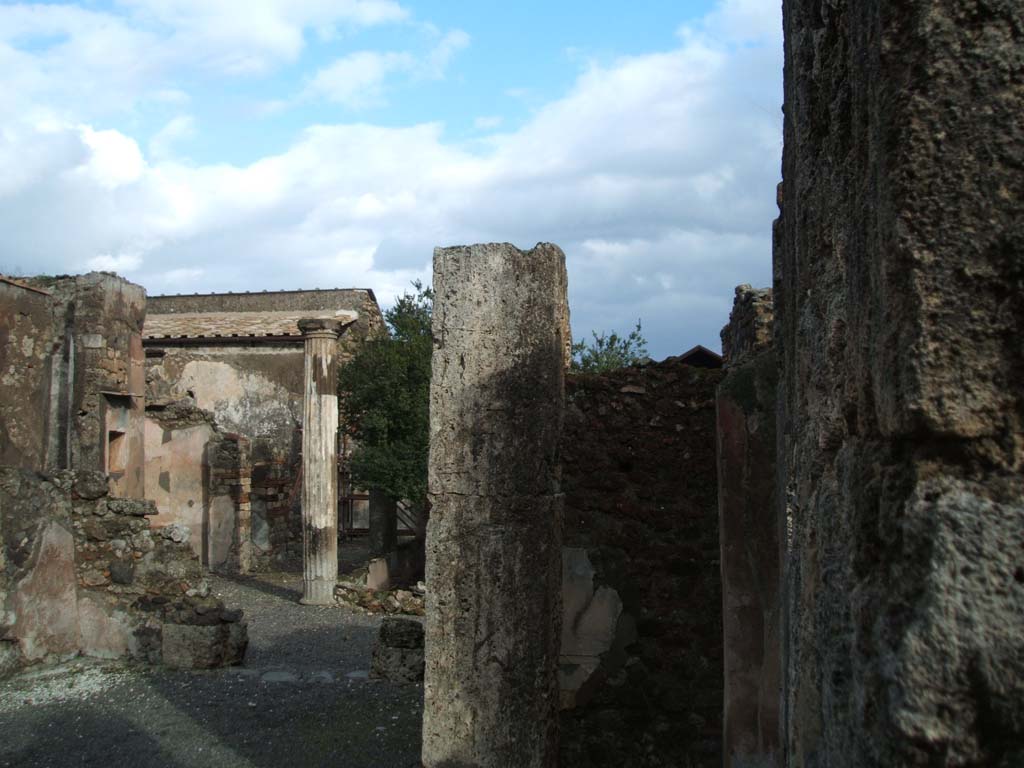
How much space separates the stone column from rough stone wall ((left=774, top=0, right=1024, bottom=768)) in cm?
1224

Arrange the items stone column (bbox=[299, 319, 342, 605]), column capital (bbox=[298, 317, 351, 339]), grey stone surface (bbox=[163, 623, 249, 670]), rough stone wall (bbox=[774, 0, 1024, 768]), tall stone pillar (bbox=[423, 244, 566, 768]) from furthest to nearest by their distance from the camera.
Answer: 1. column capital (bbox=[298, 317, 351, 339])
2. stone column (bbox=[299, 319, 342, 605])
3. grey stone surface (bbox=[163, 623, 249, 670])
4. tall stone pillar (bbox=[423, 244, 566, 768])
5. rough stone wall (bbox=[774, 0, 1024, 768])

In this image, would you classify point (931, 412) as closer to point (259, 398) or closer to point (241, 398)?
point (259, 398)

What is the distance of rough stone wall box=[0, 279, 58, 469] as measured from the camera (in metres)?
11.0

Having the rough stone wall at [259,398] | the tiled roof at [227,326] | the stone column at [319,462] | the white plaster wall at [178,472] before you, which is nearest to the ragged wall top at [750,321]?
the stone column at [319,462]

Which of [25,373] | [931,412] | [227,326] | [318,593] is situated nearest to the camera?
[931,412]

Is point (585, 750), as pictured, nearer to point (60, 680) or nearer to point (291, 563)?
point (60, 680)

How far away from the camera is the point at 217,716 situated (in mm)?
6758

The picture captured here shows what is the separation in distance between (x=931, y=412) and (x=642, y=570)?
3.91 m

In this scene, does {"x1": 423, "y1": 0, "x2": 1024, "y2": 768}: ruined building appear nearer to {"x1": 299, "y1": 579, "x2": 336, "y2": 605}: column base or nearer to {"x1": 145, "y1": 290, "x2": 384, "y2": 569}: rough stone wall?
{"x1": 299, "y1": 579, "x2": 336, "y2": 605}: column base

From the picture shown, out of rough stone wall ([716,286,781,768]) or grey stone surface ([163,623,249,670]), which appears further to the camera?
grey stone surface ([163,623,249,670])

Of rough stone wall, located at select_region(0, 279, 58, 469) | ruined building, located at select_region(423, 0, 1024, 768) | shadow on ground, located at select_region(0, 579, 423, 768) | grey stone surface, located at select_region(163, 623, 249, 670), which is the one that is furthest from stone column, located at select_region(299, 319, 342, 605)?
ruined building, located at select_region(423, 0, 1024, 768)

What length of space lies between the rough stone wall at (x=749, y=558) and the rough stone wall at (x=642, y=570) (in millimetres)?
237

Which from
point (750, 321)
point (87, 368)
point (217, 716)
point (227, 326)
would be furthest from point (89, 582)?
point (227, 326)

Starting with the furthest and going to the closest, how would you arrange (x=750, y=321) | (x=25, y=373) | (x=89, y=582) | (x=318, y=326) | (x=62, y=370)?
(x=318, y=326), (x=62, y=370), (x=25, y=373), (x=89, y=582), (x=750, y=321)
